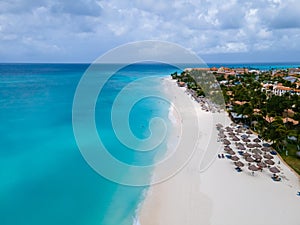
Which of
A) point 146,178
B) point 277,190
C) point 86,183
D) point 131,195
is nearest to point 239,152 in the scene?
point 277,190

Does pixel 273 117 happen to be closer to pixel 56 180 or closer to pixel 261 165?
pixel 261 165

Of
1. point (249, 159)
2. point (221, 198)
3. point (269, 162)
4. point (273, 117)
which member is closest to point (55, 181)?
point (221, 198)

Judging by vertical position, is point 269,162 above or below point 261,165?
above

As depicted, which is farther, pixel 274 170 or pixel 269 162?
pixel 269 162

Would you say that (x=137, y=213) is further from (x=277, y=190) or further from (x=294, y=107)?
(x=294, y=107)

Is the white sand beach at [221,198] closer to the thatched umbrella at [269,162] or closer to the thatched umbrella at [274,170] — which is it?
the thatched umbrella at [274,170]

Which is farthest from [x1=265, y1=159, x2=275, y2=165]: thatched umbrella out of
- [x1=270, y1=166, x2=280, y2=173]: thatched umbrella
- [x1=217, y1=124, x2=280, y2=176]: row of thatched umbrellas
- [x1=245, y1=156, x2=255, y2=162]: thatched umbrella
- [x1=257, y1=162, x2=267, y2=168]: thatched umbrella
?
[x1=245, y1=156, x2=255, y2=162]: thatched umbrella

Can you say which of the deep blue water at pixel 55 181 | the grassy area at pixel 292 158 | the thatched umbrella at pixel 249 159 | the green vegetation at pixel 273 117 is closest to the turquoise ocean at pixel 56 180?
the deep blue water at pixel 55 181
